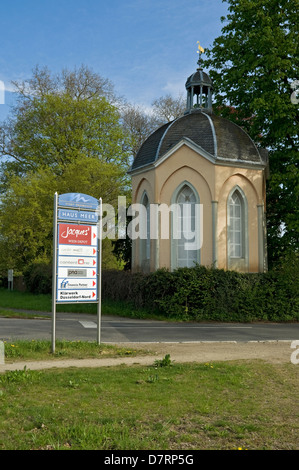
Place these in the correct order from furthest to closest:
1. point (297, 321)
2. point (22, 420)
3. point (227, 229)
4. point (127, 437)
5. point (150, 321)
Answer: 1. point (227, 229)
2. point (297, 321)
3. point (150, 321)
4. point (22, 420)
5. point (127, 437)

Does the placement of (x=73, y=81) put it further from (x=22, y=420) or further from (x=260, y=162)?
(x=22, y=420)

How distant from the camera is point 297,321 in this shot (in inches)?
800

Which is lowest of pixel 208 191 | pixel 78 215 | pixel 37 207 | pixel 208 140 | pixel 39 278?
pixel 39 278

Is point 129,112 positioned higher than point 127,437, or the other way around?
point 129,112

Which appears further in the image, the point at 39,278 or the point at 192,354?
the point at 39,278

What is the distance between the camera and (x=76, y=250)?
11.3 meters

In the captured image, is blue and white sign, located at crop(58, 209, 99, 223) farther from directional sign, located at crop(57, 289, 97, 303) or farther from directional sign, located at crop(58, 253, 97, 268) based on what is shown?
directional sign, located at crop(57, 289, 97, 303)

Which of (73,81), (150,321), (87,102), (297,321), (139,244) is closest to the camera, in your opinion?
(150,321)

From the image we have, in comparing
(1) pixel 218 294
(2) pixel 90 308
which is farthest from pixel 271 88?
(2) pixel 90 308

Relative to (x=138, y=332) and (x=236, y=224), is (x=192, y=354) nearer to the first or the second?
(x=138, y=332)

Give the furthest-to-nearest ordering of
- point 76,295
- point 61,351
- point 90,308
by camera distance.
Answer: point 90,308 < point 76,295 < point 61,351

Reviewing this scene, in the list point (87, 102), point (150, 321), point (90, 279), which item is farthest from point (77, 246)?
point (87, 102)

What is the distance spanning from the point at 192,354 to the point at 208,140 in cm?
1434

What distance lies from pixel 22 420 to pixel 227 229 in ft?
58.4
